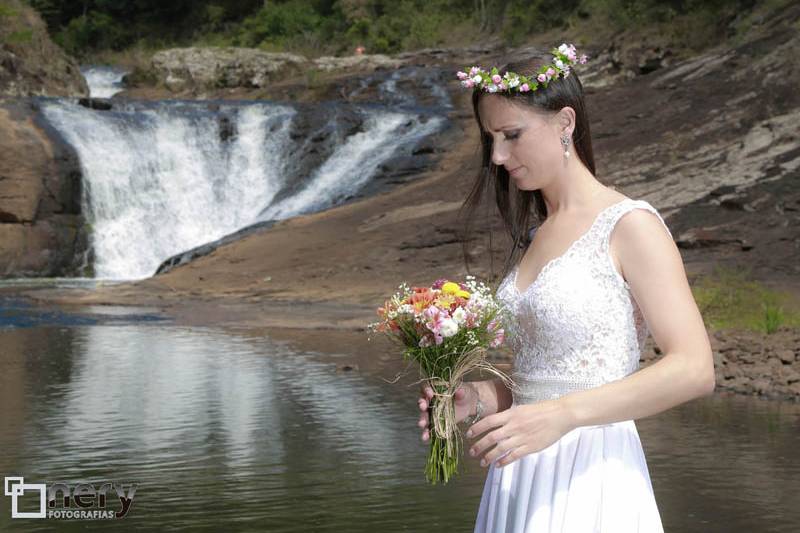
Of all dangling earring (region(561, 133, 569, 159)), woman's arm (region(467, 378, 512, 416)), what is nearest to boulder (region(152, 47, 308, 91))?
woman's arm (region(467, 378, 512, 416))

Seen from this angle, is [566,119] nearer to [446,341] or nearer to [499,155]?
[499,155]

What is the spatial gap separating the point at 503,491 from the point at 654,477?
17.1 ft

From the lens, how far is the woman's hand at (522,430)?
8.61ft

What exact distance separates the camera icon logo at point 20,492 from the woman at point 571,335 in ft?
15.6

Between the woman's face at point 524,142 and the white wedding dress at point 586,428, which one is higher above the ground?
the woman's face at point 524,142

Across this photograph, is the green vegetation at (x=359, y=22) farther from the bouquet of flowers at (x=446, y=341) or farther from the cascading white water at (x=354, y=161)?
the bouquet of flowers at (x=446, y=341)

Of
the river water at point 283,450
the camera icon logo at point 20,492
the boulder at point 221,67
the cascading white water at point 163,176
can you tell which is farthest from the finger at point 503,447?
the boulder at point 221,67

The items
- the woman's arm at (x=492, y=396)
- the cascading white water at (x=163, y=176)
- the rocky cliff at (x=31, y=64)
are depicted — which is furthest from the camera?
the rocky cliff at (x=31, y=64)

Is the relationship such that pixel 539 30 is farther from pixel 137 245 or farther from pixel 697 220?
pixel 697 220

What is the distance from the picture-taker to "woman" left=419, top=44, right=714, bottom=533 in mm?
2660

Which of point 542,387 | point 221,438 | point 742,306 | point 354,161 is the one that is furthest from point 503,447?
point 354,161

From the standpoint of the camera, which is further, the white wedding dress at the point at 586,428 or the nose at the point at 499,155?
the nose at the point at 499,155

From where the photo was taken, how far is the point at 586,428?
9.41 feet

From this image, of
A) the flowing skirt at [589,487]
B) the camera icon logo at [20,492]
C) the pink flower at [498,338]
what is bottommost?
the camera icon logo at [20,492]
